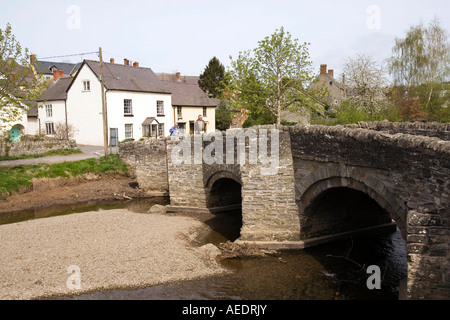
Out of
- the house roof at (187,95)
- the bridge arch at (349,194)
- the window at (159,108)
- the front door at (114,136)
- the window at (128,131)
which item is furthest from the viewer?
the house roof at (187,95)

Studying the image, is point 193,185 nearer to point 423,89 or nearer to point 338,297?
point 338,297

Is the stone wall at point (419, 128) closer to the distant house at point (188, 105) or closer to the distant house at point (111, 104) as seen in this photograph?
the distant house at point (111, 104)

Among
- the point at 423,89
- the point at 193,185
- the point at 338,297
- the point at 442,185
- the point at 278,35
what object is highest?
the point at 278,35

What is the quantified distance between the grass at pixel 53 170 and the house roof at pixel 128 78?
1123cm

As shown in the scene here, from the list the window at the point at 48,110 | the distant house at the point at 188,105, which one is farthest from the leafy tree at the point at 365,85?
the window at the point at 48,110

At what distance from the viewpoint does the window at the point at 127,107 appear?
35156 millimetres

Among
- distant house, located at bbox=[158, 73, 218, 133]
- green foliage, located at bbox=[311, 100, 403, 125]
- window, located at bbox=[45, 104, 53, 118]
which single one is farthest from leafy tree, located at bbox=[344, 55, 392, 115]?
window, located at bbox=[45, 104, 53, 118]

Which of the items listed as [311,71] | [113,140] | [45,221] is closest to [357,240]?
[45,221]

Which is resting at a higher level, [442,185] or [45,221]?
[442,185]

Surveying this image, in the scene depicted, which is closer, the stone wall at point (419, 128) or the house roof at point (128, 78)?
the stone wall at point (419, 128)

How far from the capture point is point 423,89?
112 feet

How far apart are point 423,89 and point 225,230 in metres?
28.2

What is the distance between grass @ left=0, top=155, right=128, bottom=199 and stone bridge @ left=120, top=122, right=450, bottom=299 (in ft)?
28.0
